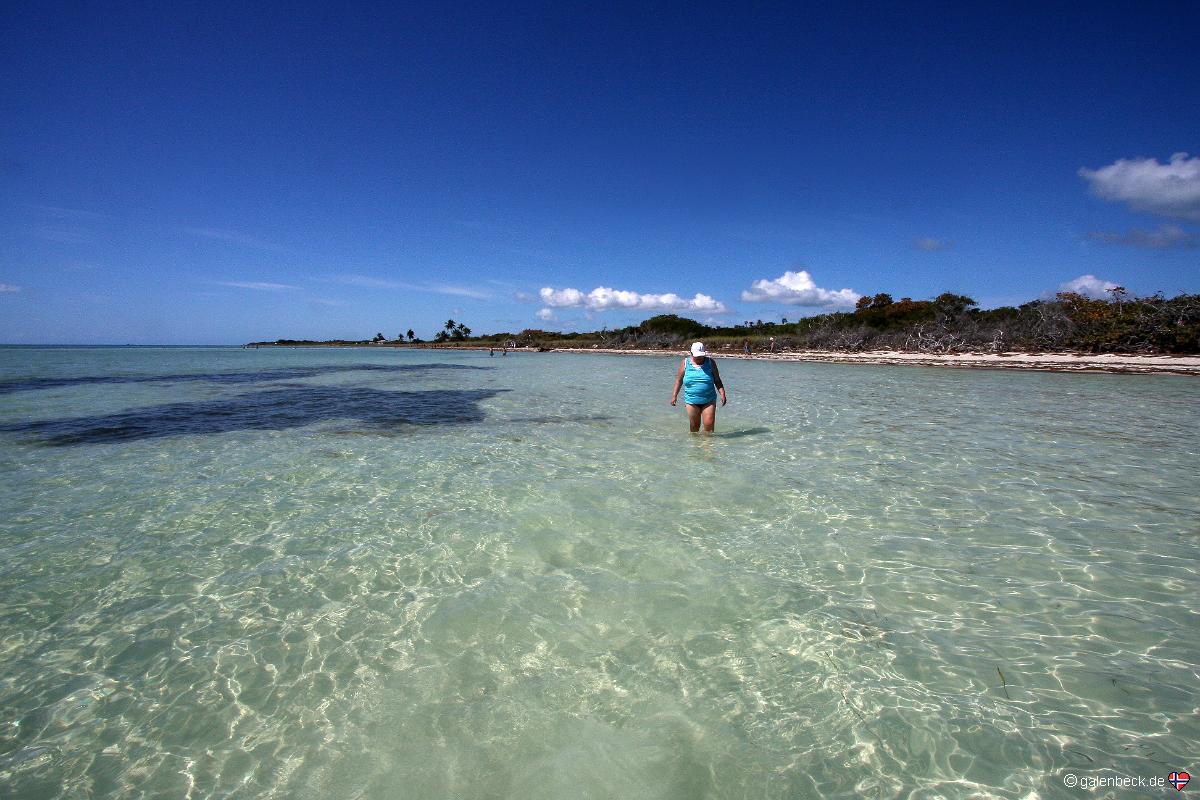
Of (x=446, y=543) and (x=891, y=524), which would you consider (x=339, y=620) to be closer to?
(x=446, y=543)

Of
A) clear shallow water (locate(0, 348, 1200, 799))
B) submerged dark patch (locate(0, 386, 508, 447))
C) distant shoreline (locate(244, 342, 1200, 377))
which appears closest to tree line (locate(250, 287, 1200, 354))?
distant shoreline (locate(244, 342, 1200, 377))

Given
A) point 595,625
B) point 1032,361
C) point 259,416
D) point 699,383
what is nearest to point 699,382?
point 699,383

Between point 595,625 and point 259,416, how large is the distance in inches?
567

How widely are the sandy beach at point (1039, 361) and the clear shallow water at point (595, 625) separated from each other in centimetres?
2299

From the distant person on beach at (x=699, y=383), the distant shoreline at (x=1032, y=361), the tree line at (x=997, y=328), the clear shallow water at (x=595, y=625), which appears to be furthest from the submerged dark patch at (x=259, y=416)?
the tree line at (x=997, y=328)

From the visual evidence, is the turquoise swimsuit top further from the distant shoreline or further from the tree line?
the tree line

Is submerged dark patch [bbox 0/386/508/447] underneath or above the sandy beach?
underneath

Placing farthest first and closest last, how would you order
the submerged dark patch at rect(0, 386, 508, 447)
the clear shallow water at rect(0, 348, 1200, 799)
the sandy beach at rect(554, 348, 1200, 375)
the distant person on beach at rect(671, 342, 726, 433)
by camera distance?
the sandy beach at rect(554, 348, 1200, 375), the submerged dark patch at rect(0, 386, 508, 447), the distant person on beach at rect(671, 342, 726, 433), the clear shallow water at rect(0, 348, 1200, 799)

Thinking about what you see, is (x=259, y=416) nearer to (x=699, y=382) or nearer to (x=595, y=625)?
(x=699, y=382)

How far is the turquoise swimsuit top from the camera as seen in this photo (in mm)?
10484

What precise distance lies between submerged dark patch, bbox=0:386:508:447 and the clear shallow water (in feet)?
10.8

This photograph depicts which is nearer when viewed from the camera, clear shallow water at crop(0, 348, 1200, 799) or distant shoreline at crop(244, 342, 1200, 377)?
clear shallow water at crop(0, 348, 1200, 799)

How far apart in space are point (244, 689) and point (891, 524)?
656cm

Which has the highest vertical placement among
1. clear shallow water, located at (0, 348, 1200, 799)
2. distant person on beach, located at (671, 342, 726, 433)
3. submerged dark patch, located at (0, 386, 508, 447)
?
distant person on beach, located at (671, 342, 726, 433)
